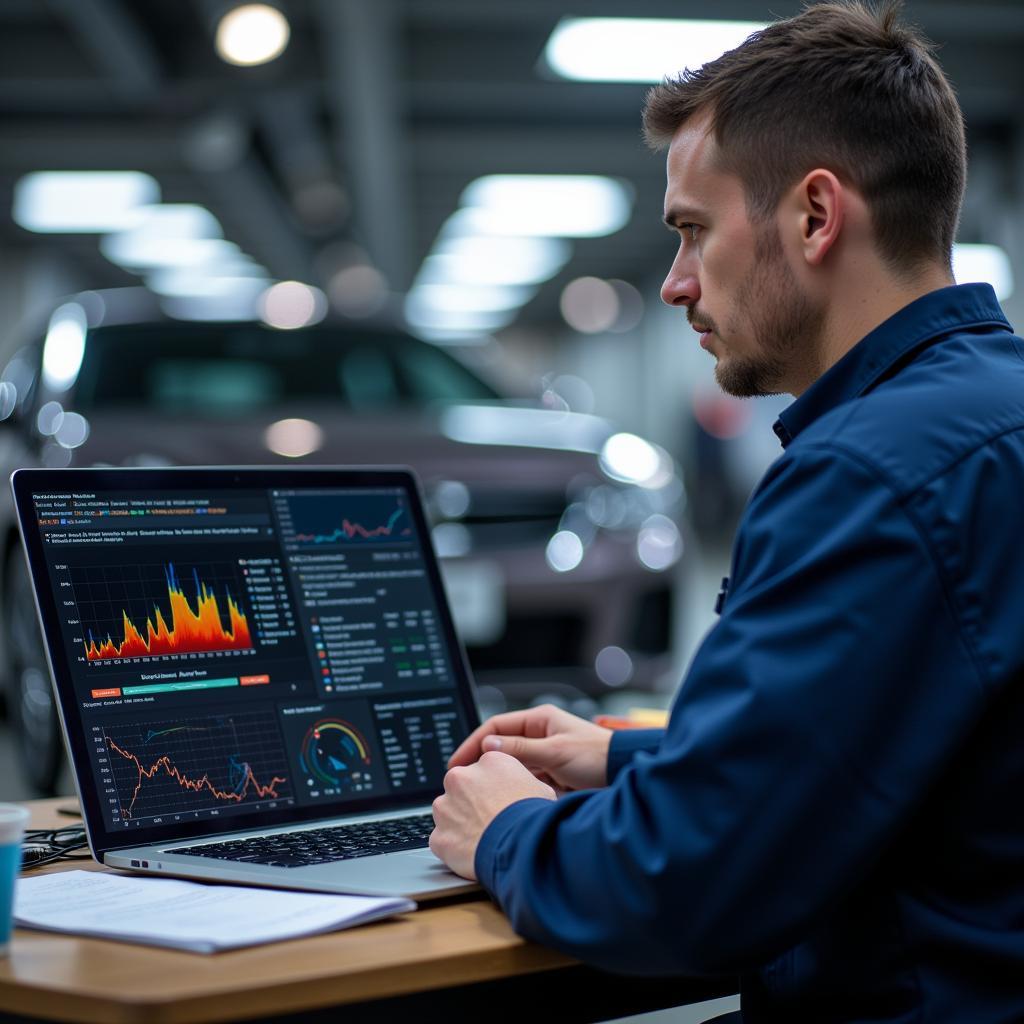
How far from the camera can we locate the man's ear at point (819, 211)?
1.32 m

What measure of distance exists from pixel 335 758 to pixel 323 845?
0.19 meters

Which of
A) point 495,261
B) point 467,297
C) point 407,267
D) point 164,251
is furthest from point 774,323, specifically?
point 467,297

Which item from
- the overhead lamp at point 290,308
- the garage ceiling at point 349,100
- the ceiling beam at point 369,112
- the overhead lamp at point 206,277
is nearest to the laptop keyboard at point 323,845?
the overhead lamp at point 290,308

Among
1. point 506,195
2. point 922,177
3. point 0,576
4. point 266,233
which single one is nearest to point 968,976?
point 922,177

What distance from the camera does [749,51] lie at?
1447 millimetres

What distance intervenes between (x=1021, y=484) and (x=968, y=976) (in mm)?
375

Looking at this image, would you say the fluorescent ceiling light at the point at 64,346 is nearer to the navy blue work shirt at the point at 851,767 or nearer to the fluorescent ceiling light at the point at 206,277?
the navy blue work shirt at the point at 851,767

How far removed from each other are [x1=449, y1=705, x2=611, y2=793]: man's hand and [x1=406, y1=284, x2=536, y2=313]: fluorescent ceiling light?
19.9 metres

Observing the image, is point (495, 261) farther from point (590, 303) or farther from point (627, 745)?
point (627, 745)

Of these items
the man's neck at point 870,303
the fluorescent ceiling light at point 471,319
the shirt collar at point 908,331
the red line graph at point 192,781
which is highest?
the fluorescent ceiling light at point 471,319

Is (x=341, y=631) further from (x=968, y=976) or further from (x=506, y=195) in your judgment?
(x=506, y=195)

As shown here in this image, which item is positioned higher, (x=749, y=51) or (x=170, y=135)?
(x=170, y=135)

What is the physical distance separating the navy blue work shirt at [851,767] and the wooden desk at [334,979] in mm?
62

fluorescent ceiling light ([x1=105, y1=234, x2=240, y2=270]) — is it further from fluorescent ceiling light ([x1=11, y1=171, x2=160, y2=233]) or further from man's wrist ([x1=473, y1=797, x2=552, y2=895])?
man's wrist ([x1=473, y1=797, x2=552, y2=895])
